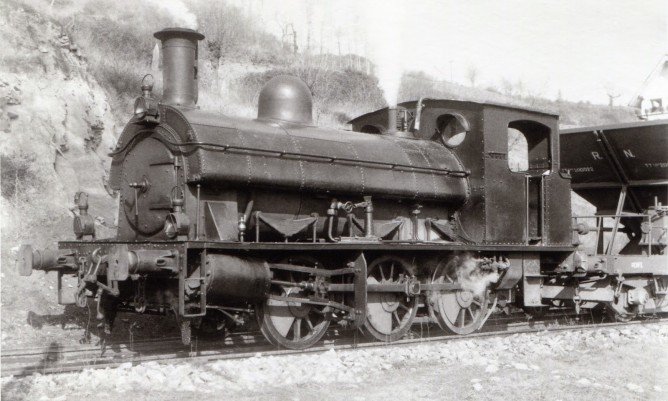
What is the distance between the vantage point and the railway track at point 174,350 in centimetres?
743

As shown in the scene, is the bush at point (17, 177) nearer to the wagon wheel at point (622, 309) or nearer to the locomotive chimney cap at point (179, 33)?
the locomotive chimney cap at point (179, 33)

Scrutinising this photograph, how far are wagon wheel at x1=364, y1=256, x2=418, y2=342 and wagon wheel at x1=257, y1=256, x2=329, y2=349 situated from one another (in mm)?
730

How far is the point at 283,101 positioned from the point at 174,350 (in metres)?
3.60

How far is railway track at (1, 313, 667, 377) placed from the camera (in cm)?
743

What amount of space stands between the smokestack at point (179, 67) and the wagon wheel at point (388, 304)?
3.28 metres

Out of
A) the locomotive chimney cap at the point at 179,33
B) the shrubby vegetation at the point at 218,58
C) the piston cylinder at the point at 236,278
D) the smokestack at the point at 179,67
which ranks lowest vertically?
the piston cylinder at the point at 236,278

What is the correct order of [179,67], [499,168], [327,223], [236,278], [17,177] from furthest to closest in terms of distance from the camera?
1. [17,177]
2. [499,168]
3. [327,223]
4. [179,67]
5. [236,278]

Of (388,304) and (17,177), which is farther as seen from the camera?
(17,177)

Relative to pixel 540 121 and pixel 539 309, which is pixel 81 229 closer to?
pixel 540 121

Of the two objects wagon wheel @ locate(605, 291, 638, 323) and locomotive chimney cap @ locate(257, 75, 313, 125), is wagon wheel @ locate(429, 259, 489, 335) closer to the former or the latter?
locomotive chimney cap @ locate(257, 75, 313, 125)

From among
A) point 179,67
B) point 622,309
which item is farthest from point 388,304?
point 622,309

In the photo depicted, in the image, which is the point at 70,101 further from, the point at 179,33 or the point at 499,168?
the point at 499,168

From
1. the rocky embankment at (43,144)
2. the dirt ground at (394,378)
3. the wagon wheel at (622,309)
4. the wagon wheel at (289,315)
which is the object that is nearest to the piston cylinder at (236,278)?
the wagon wheel at (289,315)

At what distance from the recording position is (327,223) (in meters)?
9.45
